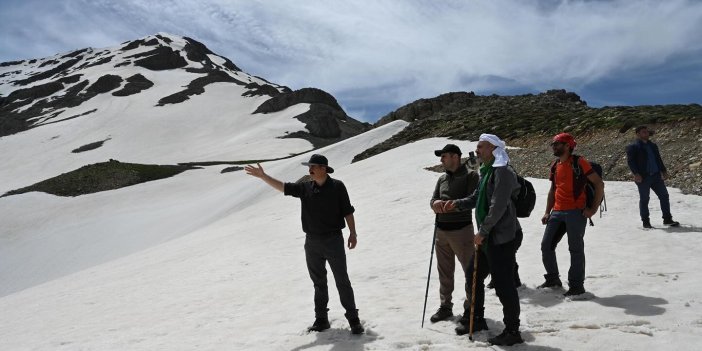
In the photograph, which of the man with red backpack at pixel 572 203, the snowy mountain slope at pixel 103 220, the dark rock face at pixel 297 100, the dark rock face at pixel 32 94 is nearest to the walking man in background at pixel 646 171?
the man with red backpack at pixel 572 203

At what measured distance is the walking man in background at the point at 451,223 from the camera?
6.48m

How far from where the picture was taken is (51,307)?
39.1 feet

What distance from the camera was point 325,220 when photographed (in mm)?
6691

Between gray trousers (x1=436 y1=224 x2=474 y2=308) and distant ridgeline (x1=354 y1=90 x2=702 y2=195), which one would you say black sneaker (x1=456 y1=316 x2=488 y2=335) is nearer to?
gray trousers (x1=436 y1=224 x2=474 y2=308)

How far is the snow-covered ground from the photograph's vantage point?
611cm

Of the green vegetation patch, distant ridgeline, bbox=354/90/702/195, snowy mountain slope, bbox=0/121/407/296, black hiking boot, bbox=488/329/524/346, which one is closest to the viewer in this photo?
black hiking boot, bbox=488/329/524/346

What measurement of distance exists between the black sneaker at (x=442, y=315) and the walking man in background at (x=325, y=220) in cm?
103

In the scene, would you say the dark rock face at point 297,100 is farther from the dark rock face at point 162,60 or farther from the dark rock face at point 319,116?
the dark rock face at point 162,60

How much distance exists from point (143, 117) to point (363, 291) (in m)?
107

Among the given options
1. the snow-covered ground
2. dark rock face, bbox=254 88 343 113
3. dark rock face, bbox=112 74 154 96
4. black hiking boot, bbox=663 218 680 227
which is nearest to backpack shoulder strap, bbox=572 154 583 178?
the snow-covered ground

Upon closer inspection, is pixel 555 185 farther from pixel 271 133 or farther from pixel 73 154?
pixel 73 154

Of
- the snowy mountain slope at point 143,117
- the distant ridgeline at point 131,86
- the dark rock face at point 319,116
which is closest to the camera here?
the snowy mountain slope at point 143,117

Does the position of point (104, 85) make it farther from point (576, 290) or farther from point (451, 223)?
point (576, 290)

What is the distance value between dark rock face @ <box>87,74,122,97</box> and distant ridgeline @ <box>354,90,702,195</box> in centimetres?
11650
